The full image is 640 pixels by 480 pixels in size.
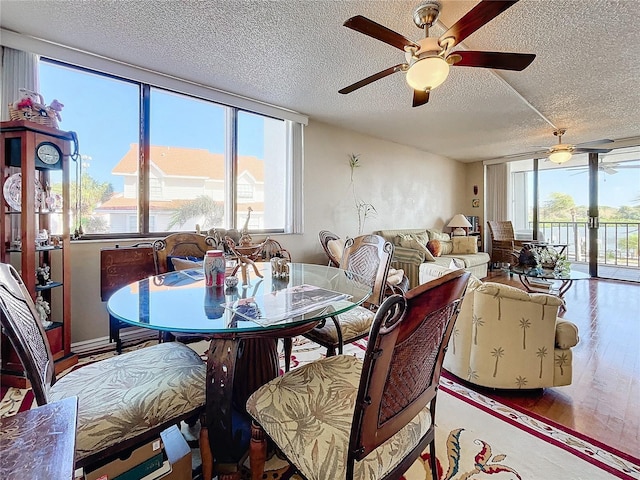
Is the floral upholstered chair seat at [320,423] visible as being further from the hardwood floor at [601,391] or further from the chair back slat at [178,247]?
the chair back slat at [178,247]

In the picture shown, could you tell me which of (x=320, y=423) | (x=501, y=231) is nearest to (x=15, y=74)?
(x=320, y=423)

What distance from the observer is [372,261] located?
2.06 meters

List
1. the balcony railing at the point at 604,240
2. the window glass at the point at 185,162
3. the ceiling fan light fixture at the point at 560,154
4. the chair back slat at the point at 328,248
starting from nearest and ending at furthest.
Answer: the window glass at the point at 185,162, the chair back slat at the point at 328,248, the ceiling fan light fixture at the point at 560,154, the balcony railing at the point at 604,240

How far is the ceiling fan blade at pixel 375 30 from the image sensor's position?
167 centimetres

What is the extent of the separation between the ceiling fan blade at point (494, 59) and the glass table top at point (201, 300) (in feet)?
5.34

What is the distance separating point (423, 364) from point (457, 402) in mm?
1208

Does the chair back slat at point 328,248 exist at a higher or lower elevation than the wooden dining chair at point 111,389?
higher

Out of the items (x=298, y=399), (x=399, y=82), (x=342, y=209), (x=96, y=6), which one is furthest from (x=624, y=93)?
(x=96, y=6)

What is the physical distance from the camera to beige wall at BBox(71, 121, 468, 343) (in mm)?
2650

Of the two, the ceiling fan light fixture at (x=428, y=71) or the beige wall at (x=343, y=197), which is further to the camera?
the beige wall at (x=343, y=197)

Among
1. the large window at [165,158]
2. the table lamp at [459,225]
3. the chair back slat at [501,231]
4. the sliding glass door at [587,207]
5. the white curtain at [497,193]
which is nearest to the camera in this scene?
the large window at [165,158]

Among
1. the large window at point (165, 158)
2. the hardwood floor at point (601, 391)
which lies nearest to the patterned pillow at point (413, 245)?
the hardwood floor at point (601, 391)

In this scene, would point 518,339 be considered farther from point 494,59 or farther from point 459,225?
point 459,225

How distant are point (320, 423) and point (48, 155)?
2584 mm
